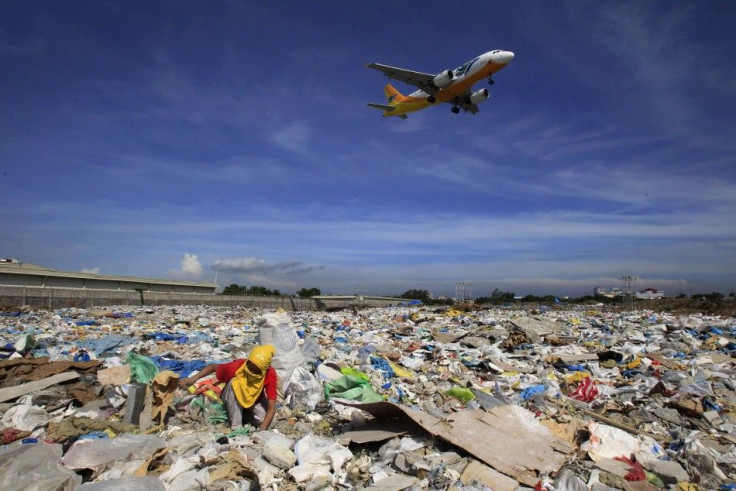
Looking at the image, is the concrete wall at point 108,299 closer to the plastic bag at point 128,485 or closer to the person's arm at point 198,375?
the person's arm at point 198,375

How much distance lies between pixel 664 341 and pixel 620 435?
6092mm

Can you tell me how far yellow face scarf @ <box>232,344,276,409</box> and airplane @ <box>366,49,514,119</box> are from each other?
11.6m

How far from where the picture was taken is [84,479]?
111 inches

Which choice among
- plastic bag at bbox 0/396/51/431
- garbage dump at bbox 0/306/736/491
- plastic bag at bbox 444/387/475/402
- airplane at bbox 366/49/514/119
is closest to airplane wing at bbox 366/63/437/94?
airplane at bbox 366/49/514/119

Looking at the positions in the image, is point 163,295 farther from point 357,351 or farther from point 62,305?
point 357,351

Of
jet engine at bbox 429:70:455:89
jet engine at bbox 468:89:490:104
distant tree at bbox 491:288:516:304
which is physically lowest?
distant tree at bbox 491:288:516:304

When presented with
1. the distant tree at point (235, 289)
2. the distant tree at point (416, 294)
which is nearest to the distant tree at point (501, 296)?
the distant tree at point (416, 294)

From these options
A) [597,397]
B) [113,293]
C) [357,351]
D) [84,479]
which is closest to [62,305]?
[113,293]

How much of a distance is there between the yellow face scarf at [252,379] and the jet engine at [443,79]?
1253 centimetres

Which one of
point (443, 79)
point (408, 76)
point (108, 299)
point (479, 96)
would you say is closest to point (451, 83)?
point (443, 79)

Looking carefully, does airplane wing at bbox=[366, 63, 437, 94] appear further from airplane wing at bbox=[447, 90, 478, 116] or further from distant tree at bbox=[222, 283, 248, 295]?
distant tree at bbox=[222, 283, 248, 295]

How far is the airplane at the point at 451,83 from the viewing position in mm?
12812

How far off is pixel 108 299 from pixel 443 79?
53.7 feet

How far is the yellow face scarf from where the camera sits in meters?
3.77
